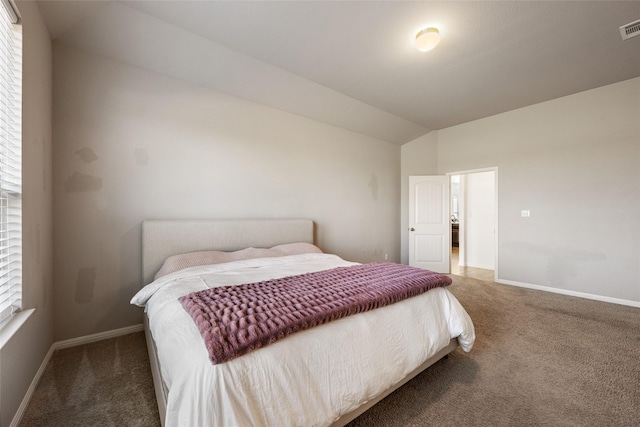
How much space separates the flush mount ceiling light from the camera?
2.18m

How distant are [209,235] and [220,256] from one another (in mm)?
318

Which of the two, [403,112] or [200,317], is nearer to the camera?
[200,317]

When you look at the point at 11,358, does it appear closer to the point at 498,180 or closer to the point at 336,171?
the point at 336,171

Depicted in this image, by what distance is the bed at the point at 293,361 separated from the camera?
2.94 feet

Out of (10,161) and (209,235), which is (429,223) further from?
(10,161)

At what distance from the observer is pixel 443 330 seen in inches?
67.5

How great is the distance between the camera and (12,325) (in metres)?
1.37

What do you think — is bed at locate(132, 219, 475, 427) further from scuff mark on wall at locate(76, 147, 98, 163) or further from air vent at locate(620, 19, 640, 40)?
air vent at locate(620, 19, 640, 40)

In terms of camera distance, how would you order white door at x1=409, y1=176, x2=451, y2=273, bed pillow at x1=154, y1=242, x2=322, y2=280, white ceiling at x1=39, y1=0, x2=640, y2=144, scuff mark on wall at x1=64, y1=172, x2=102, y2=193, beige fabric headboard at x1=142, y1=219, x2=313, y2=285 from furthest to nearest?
white door at x1=409, y1=176, x2=451, y2=273 → beige fabric headboard at x1=142, y1=219, x2=313, y2=285 → bed pillow at x1=154, y1=242, x2=322, y2=280 → scuff mark on wall at x1=64, y1=172, x2=102, y2=193 → white ceiling at x1=39, y1=0, x2=640, y2=144

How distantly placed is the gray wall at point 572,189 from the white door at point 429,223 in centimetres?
83

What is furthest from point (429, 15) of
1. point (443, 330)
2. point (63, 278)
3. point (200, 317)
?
point (63, 278)

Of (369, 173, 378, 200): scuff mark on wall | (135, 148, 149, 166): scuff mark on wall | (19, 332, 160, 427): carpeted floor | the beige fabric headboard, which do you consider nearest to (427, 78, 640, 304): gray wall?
(369, 173, 378, 200): scuff mark on wall

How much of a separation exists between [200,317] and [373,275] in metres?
1.24

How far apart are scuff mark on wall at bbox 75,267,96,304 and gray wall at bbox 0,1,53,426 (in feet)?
0.56
